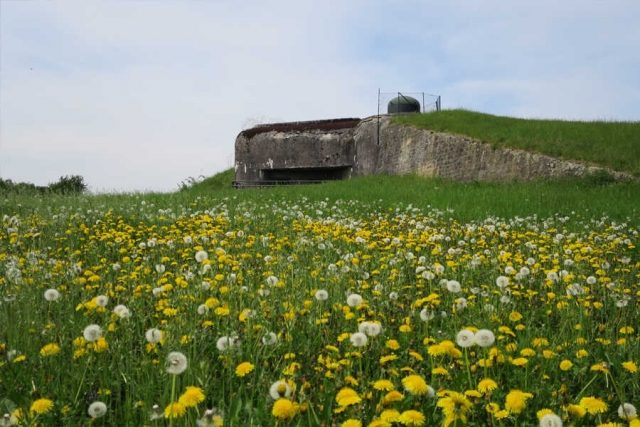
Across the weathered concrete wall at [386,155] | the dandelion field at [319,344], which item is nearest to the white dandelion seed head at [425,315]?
the dandelion field at [319,344]

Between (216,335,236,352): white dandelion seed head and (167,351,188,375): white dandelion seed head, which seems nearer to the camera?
(167,351,188,375): white dandelion seed head

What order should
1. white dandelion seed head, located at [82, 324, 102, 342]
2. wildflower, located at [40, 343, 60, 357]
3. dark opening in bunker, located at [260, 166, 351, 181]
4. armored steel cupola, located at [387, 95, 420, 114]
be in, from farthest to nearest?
armored steel cupola, located at [387, 95, 420, 114] < dark opening in bunker, located at [260, 166, 351, 181] < wildflower, located at [40, 343, 60, 357] < white dandelion seed head, located at [82, 324, 102, 342]

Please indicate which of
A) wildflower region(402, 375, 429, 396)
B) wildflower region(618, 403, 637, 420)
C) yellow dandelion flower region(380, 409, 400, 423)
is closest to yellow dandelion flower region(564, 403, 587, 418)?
wildflower region(618, 403, 637, 420)

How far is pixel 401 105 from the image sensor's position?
27859 mm

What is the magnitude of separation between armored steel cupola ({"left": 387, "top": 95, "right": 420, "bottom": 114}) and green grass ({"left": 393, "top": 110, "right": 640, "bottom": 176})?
4.81 meters

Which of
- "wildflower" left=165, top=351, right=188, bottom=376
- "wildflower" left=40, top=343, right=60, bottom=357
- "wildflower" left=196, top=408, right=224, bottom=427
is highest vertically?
"wildflower" left=165, top=351, right=188, bottom=376

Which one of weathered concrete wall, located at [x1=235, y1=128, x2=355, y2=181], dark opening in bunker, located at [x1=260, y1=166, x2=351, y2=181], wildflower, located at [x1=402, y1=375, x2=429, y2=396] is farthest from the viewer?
dark opening in bunker, located at [x1=260, y1=166, x2=351, y2=181]

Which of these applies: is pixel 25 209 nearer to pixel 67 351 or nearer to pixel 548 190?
pixel 67 351

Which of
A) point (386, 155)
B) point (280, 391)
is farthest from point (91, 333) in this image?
point (386, 155)

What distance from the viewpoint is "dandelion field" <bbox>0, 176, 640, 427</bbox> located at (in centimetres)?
224

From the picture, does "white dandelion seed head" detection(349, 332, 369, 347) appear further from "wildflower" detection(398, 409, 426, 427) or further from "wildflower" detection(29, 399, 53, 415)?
"wildflower" detection(29, 399, 53, 415)

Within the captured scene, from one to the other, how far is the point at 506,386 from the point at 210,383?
1523 mm

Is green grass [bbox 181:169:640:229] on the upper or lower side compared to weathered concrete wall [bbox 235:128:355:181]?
lower

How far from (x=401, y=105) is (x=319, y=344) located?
2572 cm
